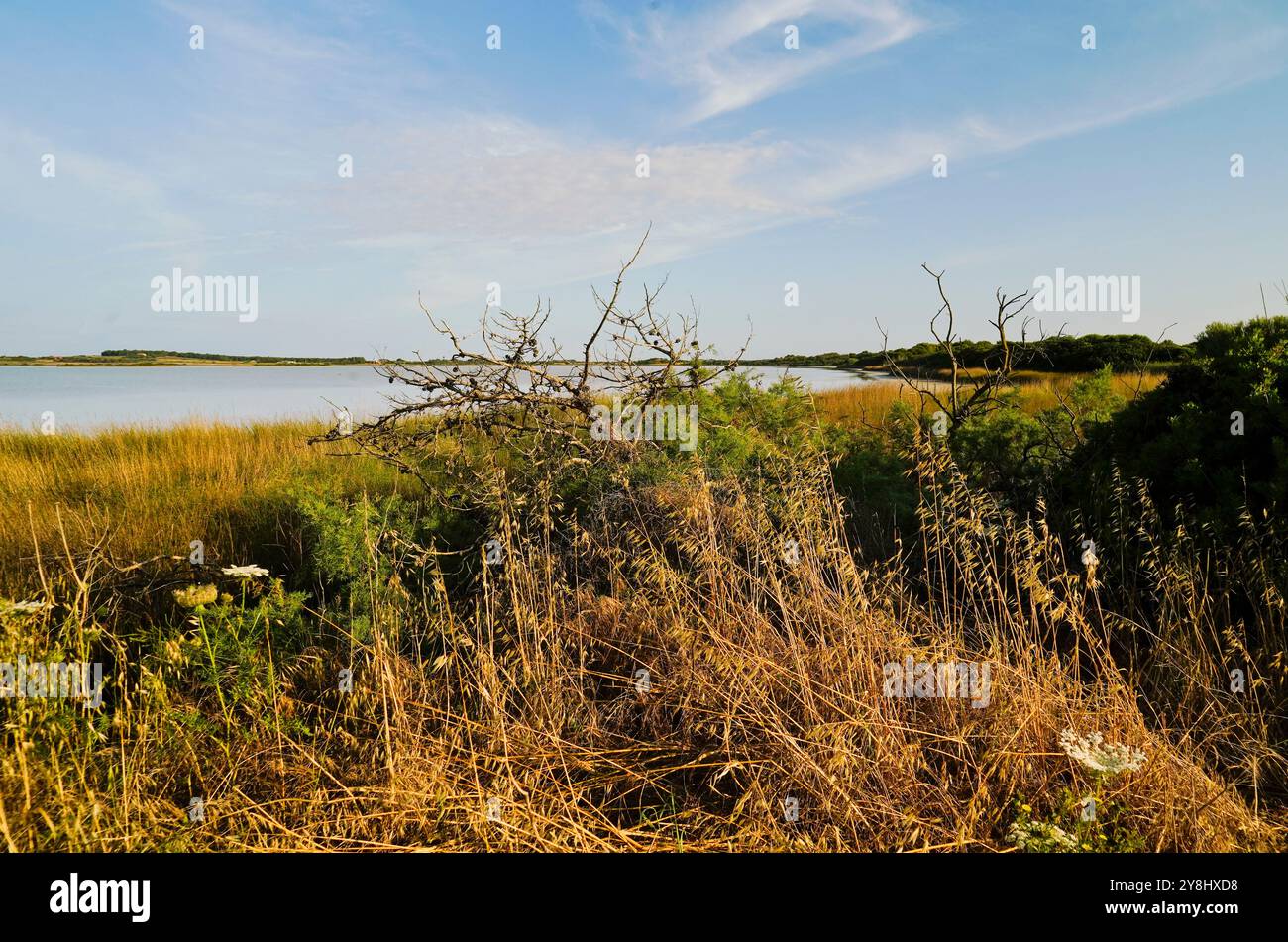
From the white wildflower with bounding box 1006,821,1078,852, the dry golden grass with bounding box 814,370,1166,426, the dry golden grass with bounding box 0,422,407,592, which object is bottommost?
the white wildflower with bounding box 1006,821,1078,852

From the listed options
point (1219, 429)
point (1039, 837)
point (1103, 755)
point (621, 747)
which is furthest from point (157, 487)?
point (1219, 429)

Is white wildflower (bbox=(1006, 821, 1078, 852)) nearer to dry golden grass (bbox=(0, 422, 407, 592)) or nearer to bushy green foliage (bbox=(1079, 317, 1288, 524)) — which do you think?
bushy green foliage (bbox=(1079, 317, 1288, 524))

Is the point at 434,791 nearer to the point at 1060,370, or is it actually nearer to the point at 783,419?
the point at 783,419

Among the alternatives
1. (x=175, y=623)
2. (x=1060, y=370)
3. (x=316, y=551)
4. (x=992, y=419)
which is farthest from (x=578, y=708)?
(x=1060, y=370)

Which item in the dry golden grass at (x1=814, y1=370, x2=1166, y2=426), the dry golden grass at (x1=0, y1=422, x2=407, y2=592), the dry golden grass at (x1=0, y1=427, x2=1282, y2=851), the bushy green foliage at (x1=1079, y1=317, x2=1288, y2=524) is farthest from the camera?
the dry golden grass at (x1=814, y1=370, x2=1166, y2=426)

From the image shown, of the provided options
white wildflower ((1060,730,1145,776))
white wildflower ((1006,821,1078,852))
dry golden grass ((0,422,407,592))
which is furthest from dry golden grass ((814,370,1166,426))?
white wildflower ((1006,821,1078,852))

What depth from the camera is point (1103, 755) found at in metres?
2.67

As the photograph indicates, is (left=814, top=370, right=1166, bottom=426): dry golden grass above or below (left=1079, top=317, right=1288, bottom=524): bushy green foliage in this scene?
above

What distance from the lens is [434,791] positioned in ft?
9.85

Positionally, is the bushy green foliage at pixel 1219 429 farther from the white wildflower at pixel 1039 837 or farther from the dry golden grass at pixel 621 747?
the white wildflower at pixel 1039 837

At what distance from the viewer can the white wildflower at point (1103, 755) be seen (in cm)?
260

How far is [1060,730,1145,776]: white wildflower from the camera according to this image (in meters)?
2.60

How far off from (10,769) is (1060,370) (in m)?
25.7

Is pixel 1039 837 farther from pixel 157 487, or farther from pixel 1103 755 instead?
pixel 157 487
